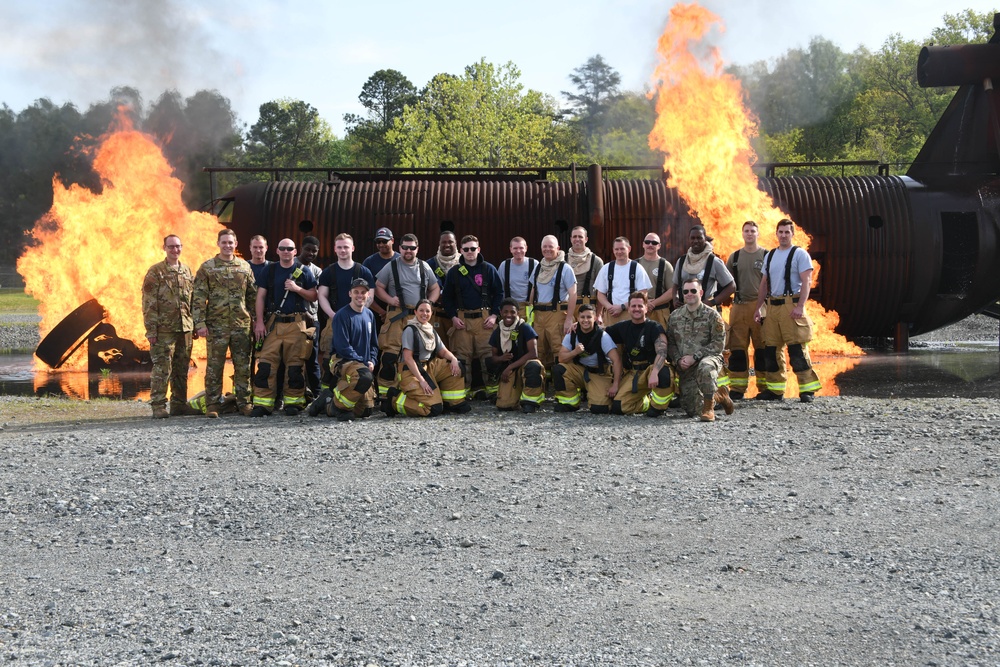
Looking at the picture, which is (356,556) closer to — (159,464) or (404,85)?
(159,464)

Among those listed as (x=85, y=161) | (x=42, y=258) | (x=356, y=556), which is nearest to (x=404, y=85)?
(x=85, y=161)

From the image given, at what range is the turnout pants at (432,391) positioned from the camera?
393 inches

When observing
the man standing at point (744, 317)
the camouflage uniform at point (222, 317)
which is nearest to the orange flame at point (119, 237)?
the camouflage uniform at point (222, 317)

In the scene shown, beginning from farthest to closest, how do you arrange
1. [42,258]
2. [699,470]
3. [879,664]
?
[42,258] → [699,470] → [879,664]

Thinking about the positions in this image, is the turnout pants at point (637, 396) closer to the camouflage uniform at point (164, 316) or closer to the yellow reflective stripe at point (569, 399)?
the yellow reflective stripe at point (569, 399)

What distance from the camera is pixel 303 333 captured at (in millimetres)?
10289

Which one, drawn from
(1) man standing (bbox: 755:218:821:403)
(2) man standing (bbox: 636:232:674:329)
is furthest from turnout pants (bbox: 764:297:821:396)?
(2) man standing (bbox: 636:232:674:329)

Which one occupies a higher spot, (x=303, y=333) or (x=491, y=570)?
(x=303, y=333)

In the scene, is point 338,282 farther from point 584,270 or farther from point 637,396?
point 637,396

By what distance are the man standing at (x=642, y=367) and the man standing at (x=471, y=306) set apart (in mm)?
1408

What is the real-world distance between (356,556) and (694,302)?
17.3ft

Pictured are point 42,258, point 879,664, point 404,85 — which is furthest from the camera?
point 404,85

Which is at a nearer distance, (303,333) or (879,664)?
(879,664)

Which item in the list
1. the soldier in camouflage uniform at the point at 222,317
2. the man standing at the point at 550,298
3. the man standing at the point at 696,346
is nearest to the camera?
the man standing at the point at 696,346
